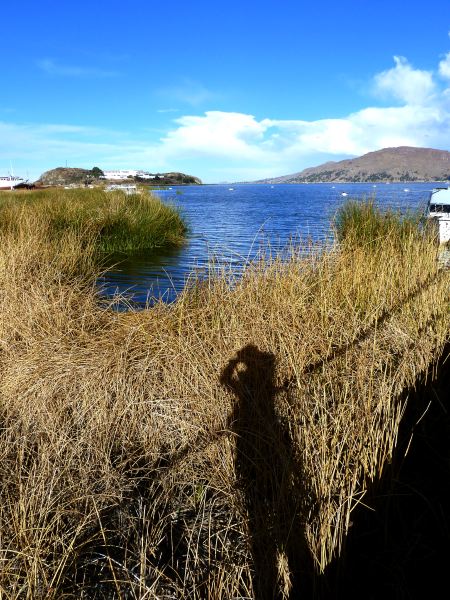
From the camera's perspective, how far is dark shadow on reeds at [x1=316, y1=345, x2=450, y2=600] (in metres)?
2.20

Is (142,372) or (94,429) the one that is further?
(142,372)

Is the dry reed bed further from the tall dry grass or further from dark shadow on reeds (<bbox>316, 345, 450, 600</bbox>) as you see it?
the tall dry grass

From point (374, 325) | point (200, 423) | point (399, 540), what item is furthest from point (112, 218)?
point (399, 540)

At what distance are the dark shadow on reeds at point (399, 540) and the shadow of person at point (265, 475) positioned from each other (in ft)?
0.70

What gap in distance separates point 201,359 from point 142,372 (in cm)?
45

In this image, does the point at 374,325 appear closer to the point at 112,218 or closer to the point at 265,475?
the point at 265,475

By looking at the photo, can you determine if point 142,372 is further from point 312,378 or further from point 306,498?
point 306,498

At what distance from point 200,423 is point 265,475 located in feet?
2.38

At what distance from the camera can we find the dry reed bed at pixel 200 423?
2.10 m

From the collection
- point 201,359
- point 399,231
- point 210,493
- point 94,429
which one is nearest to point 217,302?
point 201,359

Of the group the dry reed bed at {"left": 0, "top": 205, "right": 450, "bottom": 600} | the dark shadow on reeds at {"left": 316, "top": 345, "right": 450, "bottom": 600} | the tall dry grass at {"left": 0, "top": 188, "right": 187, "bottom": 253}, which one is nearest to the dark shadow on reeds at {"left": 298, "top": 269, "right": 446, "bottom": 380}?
the dry reed bed at {"left": 0, "top": 205, "right": 450, "bottom": 600}

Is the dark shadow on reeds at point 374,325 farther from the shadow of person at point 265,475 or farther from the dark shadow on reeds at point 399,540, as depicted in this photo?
the dark shadow on reeds at point 399,540

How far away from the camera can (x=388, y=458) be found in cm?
254

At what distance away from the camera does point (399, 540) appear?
2.44 m
